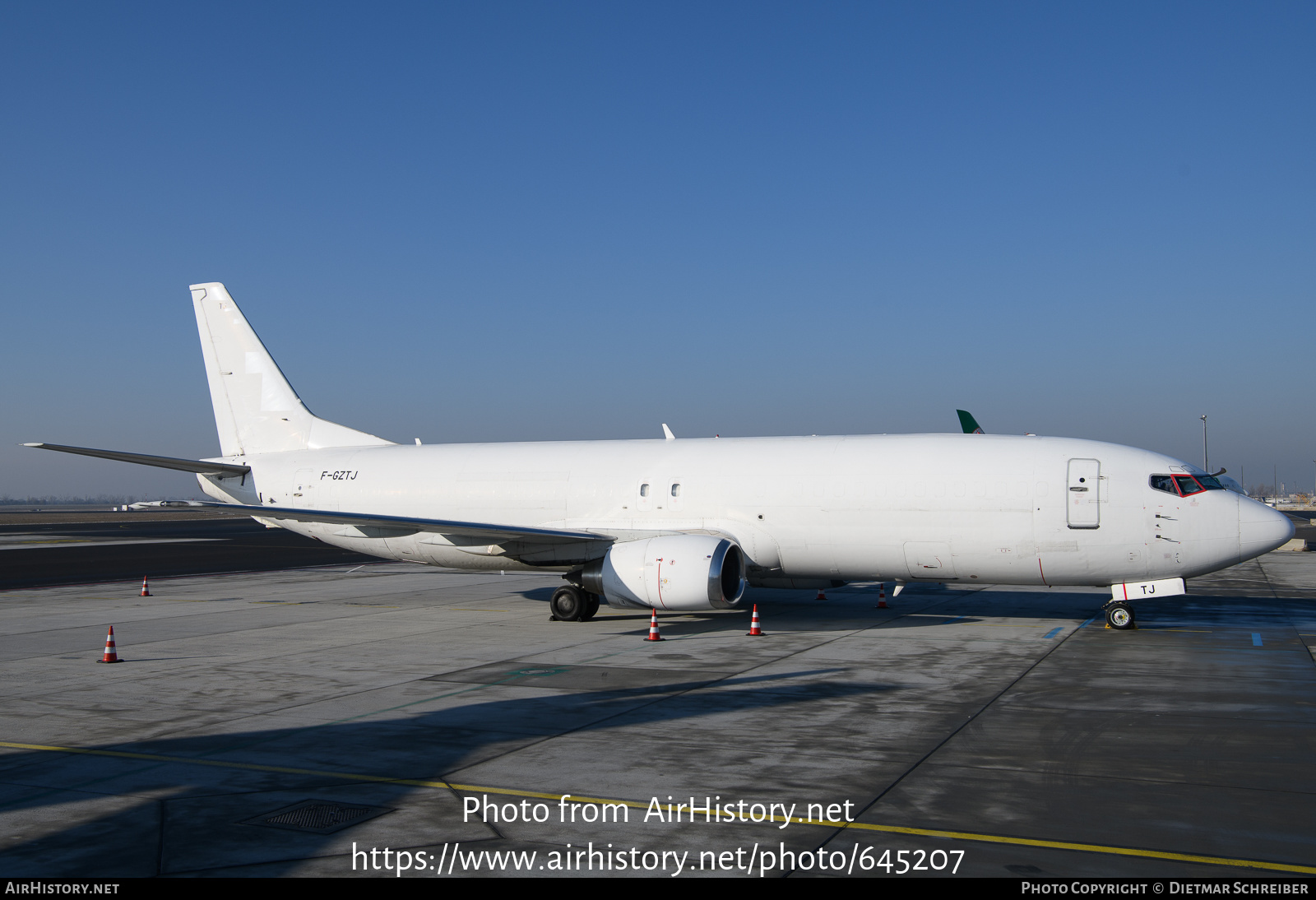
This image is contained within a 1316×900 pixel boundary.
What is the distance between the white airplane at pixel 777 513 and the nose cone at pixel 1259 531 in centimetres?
2

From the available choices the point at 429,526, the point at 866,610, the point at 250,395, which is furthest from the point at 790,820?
Answer: the point at 250,395

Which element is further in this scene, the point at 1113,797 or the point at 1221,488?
the point at 1221,488

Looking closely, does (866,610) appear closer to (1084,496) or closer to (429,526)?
(1084,496)

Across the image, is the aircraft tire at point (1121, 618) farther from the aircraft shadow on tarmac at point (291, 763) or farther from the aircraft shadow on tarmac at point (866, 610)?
the aircraft shadow on tarmac at point (291, 763)

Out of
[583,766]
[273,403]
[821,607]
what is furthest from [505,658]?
[273,403]

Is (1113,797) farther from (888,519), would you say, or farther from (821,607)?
(821,607)

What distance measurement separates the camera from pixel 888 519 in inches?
732

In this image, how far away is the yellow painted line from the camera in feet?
21.6

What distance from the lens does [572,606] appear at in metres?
20.2

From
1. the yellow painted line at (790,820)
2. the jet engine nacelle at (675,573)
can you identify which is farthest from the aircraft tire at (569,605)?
the yellow painted line at (790,820)

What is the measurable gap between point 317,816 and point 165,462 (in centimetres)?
1751

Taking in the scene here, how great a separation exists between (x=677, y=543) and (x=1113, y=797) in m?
11.1

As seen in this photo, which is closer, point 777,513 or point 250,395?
point 777,513

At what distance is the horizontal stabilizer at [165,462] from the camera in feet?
63.1
